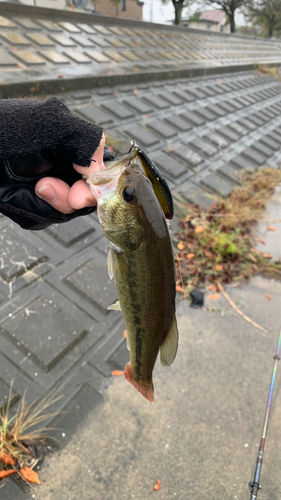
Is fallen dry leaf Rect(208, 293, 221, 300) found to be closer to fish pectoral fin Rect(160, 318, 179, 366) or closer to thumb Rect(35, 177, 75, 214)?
fish pectoral fin Rect(160, 318, 179, 366)

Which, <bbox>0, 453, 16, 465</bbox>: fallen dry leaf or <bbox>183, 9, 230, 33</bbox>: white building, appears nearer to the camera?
<bbox>0, 453, 16, 465</bbox>: fallen dry leaf

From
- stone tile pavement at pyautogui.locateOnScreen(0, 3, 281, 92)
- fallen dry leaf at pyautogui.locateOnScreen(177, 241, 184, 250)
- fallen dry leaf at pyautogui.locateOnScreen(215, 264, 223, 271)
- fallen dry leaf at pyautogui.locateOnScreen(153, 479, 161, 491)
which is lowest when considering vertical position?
fallen dry leaf at pyautogui.locateOnScreen(153, 479, 161, 491)

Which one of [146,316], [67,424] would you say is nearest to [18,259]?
[67,424]

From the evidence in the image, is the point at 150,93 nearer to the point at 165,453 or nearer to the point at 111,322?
the point at 111,322

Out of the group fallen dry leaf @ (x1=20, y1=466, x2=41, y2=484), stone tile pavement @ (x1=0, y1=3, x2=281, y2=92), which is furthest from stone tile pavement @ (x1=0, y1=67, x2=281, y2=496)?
stone tile pavement @ (x1=0, y1=3, x2=281, y2=92)

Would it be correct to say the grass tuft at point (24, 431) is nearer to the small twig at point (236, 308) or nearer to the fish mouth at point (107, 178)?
the fish mouth at point (107, 178)
